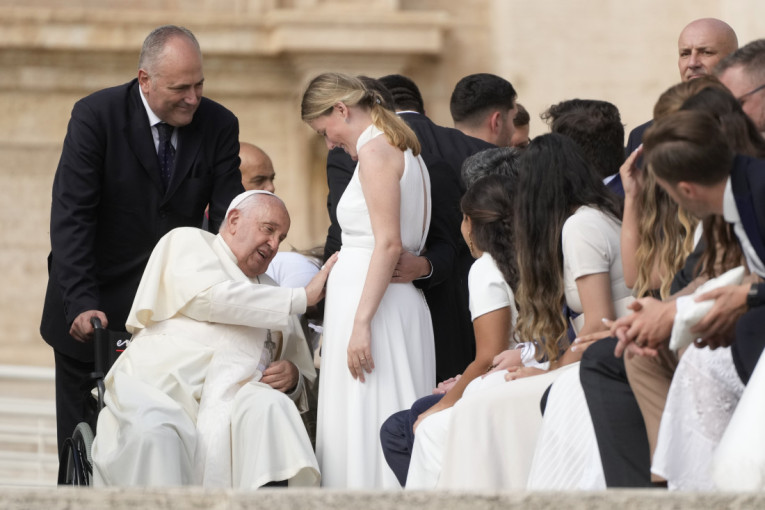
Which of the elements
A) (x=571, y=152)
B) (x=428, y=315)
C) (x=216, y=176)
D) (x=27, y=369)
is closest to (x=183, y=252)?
(x=216, y=176)

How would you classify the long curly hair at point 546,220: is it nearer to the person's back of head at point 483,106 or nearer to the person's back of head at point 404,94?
the person's back of head at point 483,106

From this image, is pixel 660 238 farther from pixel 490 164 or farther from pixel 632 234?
pixel 490 164

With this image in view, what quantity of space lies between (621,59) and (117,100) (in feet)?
13.9

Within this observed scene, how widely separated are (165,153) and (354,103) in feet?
2.82

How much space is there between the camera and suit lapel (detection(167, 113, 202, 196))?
5707 millimetres

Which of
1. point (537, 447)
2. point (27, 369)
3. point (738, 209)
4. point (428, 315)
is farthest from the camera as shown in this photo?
point (27, 369)

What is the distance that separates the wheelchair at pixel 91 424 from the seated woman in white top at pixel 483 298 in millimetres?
969

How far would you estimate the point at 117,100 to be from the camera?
5.71 m

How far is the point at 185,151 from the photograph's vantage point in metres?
5.74

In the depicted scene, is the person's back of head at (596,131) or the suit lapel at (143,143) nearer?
the person's back of head at (596,131)

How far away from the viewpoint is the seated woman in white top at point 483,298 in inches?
194

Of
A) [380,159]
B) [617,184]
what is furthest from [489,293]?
[617,184]

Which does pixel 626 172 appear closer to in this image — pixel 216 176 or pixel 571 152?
pixel 571 152

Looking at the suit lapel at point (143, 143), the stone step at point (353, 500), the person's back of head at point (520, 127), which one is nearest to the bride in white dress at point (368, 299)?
the suit lapel at point (143, 143)
